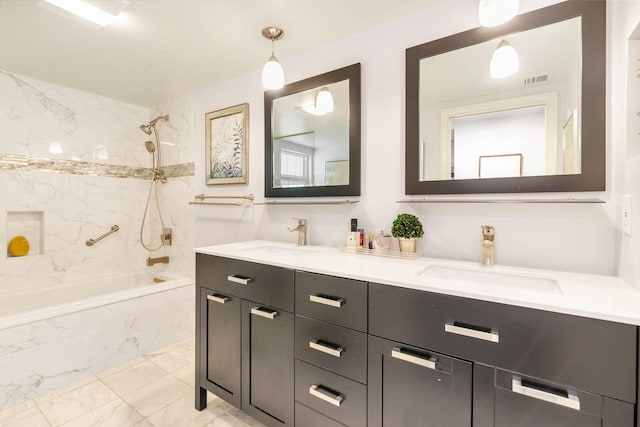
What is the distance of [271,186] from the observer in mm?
2254

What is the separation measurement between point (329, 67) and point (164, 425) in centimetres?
236

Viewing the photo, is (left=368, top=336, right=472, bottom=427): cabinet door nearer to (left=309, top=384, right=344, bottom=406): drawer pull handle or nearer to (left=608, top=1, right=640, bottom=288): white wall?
(left=309, top=384, right=344, bottom=406): drawer pull handle

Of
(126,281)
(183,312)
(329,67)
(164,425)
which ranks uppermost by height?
(329,67)

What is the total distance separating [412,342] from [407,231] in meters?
0.63

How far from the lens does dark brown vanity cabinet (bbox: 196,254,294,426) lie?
1.45 metres

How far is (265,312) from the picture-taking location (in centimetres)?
150

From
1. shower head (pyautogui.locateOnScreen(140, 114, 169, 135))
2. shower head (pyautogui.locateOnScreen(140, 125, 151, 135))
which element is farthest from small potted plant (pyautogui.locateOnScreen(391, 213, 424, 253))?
shower head (pyautogui.locateOnScreen(140, 125, 151, 135))

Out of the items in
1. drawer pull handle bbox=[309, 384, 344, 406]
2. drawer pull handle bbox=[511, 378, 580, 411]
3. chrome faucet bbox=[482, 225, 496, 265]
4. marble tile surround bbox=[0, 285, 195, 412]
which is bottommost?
marble tile surround bbox=[0, 285, 195, 412]

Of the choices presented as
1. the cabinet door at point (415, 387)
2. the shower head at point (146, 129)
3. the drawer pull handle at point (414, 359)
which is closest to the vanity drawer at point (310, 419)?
the cabinet door at point (415, 387)

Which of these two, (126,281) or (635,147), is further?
(126,281)

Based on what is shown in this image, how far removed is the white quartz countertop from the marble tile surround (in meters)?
1.15

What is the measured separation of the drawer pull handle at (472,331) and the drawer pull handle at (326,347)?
1.49 ft

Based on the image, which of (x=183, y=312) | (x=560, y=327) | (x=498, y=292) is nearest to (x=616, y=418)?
(x=560, y=327)

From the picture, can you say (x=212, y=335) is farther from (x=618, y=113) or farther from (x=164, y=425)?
(x=618, y=113)
